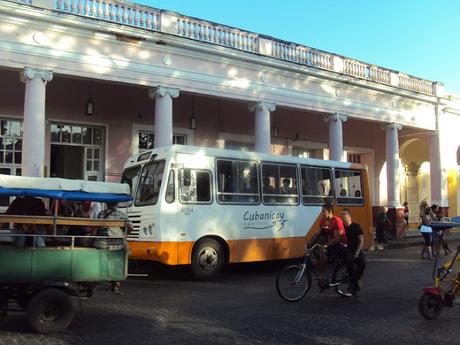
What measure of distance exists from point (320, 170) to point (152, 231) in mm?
5386

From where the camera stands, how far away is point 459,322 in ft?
24.2

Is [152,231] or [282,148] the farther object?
[282,148]

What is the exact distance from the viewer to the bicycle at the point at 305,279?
8922 millimetres

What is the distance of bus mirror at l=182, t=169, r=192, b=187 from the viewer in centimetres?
1132

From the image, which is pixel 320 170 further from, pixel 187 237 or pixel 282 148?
pixel 282 148

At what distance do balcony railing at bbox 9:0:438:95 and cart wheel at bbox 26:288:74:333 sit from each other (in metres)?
9.00

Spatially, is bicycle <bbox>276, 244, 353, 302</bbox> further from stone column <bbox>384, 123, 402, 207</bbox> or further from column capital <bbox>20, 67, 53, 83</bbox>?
stone column <bbox>384, 123, 402, 207</bbox>

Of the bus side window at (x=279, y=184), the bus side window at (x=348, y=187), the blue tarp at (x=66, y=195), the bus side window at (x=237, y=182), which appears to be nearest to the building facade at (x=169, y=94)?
the bus side window at (x=348, y=187)

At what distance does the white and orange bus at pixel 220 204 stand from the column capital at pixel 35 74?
3137 millimetres

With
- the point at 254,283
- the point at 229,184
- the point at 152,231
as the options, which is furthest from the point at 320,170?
the point at 152,231

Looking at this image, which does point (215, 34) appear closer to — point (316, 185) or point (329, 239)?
point (316, 185)

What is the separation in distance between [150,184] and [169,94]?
14.7 ft

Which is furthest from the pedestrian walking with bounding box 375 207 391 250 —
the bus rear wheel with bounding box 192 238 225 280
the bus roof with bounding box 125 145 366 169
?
the bus rear wheel with bounding box 192 238 225 280

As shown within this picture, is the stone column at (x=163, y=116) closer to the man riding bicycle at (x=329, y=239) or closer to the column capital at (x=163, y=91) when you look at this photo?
the column capital at (x=163, y=91)
